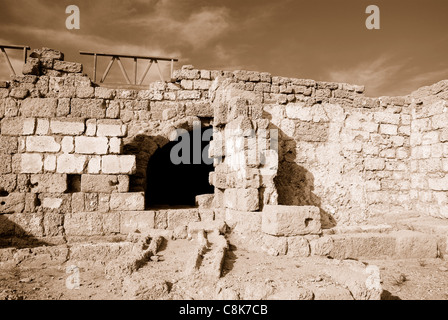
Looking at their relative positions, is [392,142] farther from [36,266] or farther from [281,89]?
[36,266]

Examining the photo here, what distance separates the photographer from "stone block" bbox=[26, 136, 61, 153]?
5934mm

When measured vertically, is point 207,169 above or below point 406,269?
above

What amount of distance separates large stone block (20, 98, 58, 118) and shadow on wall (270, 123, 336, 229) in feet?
14.8

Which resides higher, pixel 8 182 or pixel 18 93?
pixel 18 93

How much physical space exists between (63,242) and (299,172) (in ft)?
16.2

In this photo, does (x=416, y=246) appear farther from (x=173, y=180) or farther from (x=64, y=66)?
(x=64, y=66)

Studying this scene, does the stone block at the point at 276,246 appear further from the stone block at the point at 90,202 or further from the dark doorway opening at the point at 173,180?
the dark doorway opening at the point at 173,180

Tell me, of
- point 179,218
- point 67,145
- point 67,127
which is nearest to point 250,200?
point 179,218

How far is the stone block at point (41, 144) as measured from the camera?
19.5 feet

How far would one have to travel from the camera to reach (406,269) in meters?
4.89

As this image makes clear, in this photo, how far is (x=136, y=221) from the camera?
6.12m

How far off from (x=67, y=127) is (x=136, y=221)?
218 centimetres

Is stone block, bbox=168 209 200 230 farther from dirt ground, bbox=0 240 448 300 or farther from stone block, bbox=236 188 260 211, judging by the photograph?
stone block, bbox=236 188 260 211

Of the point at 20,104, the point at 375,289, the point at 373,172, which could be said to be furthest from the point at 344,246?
the point at 20,104
